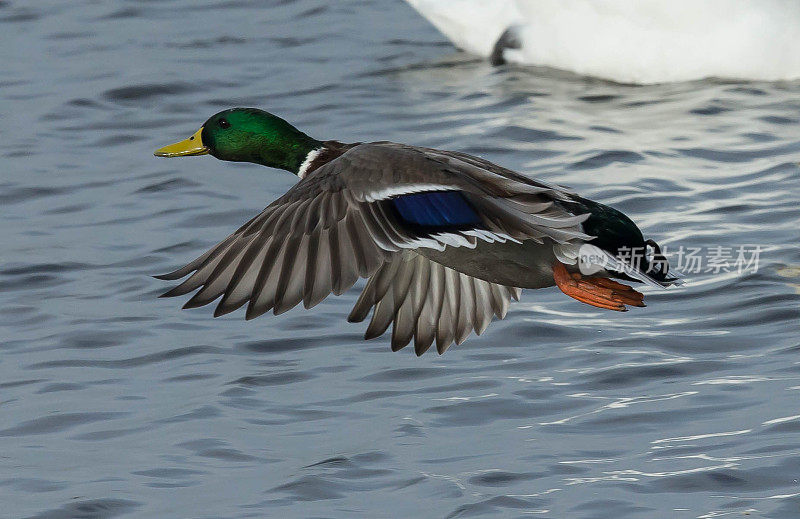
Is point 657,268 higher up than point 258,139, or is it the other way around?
point 258,139

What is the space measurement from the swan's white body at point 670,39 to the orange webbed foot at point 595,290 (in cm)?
560

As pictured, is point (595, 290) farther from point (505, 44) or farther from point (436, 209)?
point (505, 44)

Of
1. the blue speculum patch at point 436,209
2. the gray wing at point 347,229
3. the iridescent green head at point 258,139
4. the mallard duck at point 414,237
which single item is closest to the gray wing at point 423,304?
the mallard duck at point 414,237

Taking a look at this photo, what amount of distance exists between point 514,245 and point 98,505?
1655 millimetres

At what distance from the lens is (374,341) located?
7289mm

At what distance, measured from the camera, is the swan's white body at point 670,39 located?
11.0 meters

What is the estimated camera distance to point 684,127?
10273 mm

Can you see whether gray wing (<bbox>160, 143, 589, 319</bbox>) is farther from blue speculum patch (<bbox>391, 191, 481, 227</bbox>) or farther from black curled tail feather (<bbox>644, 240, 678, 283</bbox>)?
black curled tail feather (<bbox>644, 240, 678, 283</bbox>)

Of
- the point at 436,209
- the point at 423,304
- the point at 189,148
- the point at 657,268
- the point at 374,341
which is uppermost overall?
the point at 189,148

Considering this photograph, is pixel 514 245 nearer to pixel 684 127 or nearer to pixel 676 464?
pixel 676 464

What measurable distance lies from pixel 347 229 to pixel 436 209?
29 cm

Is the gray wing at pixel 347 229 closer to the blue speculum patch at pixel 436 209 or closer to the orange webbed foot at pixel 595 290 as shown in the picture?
A: the blue speculum patch at pixel 436 209

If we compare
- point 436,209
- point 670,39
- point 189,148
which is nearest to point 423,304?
point 436,209

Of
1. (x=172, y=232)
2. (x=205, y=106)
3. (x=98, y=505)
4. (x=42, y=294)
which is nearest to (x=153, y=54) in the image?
(x=205, y=106)
